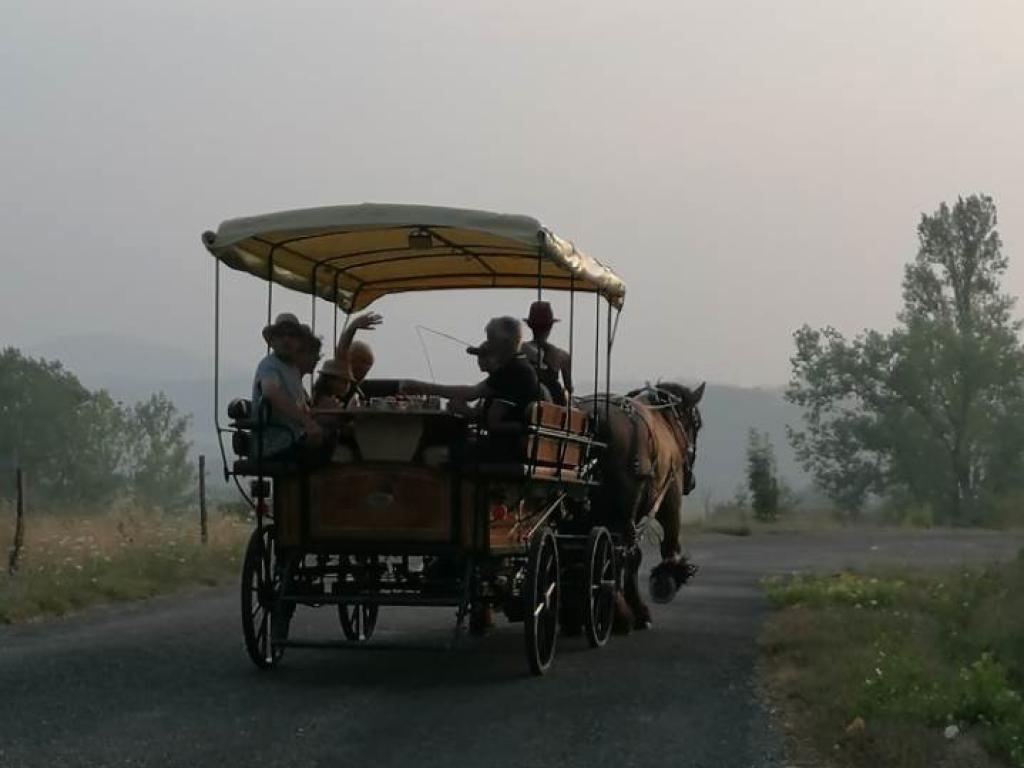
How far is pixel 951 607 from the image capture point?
48.4 feet

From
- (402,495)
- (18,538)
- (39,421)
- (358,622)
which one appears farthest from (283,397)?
(39,421)

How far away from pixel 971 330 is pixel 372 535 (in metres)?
54.7

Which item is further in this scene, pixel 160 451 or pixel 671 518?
pixel 160 451

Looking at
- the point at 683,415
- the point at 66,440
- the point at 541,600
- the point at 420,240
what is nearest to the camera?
the point at 541,600

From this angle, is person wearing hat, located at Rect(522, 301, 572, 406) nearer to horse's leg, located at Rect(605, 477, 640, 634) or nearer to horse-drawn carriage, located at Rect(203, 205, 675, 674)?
horse-drawn carriage, located at Rect(203, 205, 675, 674)

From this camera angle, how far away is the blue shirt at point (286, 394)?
10336 mm

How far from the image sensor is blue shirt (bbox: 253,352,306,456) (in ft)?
33.9

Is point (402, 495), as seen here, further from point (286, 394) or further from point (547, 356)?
point (547, 356)

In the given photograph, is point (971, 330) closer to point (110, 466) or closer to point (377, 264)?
point (110, 466)

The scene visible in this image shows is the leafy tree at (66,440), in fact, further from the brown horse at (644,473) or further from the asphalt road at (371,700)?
the asphalt road at (371,700)

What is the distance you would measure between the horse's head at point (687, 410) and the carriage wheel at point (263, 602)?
18.8 feet

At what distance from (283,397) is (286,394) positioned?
0.29ft

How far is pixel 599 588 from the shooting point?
12.3 metres

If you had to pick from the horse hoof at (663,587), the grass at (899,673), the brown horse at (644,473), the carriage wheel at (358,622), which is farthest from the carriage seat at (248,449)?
the horse hoof at (663,587)
